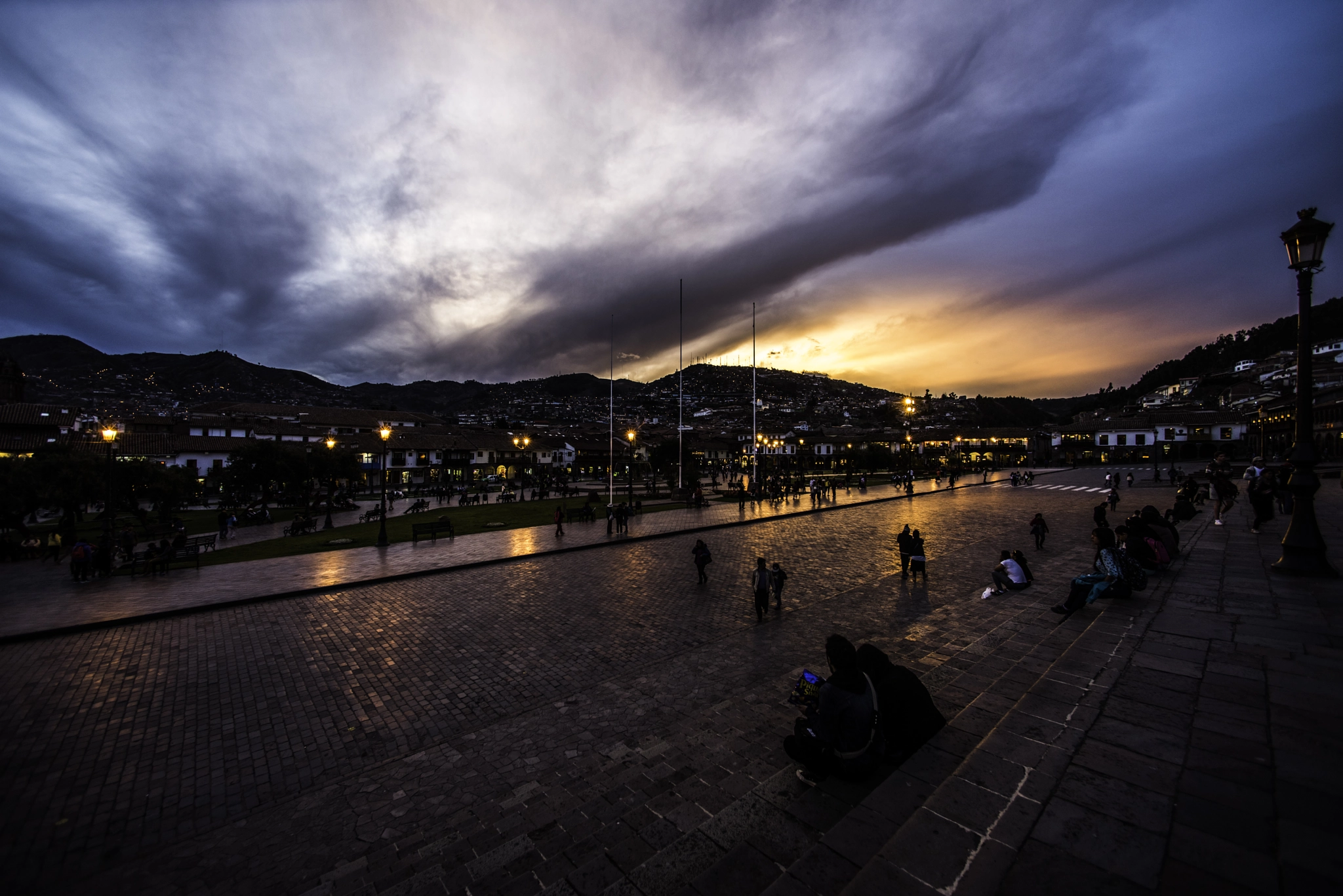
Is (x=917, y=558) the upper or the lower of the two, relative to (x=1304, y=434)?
lower

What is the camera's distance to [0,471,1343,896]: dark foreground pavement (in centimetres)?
293

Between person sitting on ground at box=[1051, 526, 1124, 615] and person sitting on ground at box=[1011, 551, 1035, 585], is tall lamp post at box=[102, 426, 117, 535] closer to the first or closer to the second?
person sitting on ground at box=[1051, 526, 1124, 615]

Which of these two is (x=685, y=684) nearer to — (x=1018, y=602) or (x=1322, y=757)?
(x=1322, y=757)

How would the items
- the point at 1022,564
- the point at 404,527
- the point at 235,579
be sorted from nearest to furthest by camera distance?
the point at 1022,564, the point at 235,579, the point at 404,527

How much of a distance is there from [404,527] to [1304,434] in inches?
1024

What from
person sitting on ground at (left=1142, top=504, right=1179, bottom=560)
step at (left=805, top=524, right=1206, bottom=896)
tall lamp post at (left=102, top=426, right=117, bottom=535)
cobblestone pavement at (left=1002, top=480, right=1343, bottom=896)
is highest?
tall lamp post at (left=102, top=426, right=117, bottom=535)

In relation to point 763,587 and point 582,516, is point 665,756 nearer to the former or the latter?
point 763,587

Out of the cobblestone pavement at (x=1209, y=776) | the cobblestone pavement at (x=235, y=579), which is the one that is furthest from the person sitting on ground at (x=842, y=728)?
the cobblestone pavement at (x=235, y=579)

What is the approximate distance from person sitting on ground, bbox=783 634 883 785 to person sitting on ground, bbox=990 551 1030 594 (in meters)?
7.55

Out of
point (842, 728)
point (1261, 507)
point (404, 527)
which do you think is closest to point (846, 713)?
point (842, 728)

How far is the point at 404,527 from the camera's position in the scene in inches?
864

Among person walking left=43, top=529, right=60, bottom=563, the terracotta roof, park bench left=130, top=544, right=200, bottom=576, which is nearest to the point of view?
park bench left=130, top=544, right=200, bottom=576

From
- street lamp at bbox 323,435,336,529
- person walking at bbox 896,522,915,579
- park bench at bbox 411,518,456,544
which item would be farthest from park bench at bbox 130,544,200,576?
A: person walking at bbox 896,522,915,579

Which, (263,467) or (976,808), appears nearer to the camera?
(976,808)
